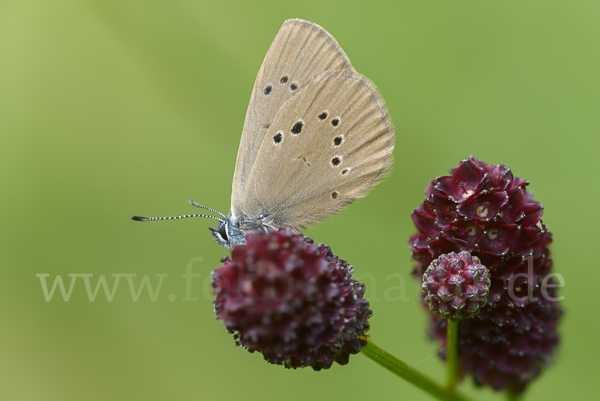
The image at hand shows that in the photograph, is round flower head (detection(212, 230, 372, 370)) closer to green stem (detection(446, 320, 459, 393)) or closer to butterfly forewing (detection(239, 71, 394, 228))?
green stem (detection(446, 320, 459, 393))

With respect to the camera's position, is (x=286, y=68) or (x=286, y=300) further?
(x=286, y=68)

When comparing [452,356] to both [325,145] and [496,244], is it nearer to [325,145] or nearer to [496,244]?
[496,244]

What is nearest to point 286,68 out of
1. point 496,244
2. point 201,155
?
point 496,244

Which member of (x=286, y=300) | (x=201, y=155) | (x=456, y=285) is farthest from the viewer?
(x=201, y=155)

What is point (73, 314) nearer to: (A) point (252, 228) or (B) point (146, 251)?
(B) point (146, 251)

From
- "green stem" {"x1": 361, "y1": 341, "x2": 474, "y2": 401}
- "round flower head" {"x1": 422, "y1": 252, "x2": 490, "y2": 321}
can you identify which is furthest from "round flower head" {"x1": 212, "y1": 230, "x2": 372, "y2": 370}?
"round flower head" {"x1": 422, "y1": 252, "x2": 490, "y2": 321}

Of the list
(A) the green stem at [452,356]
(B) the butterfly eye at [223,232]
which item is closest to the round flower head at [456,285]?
(A) the green stem at [452,356]
